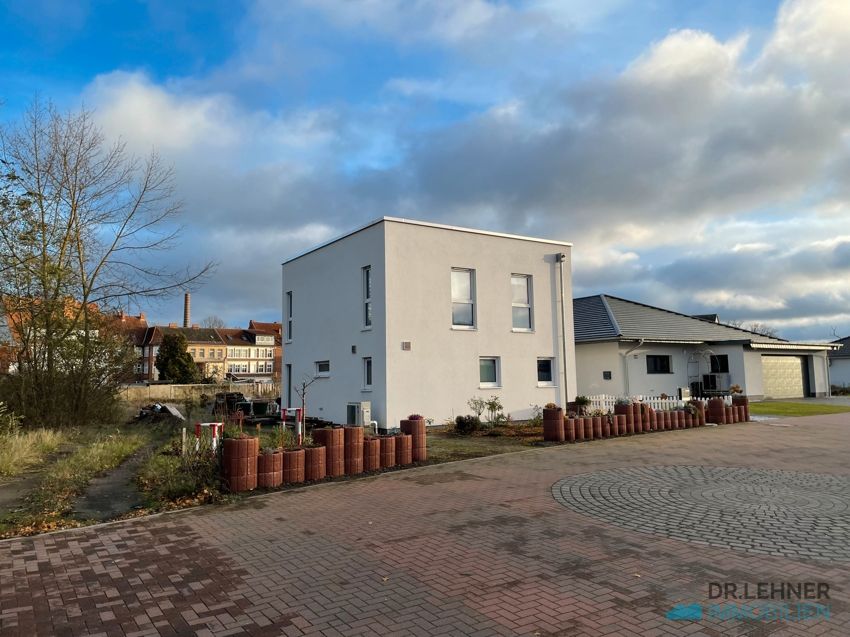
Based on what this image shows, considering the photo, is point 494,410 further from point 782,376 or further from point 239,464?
point 782,376

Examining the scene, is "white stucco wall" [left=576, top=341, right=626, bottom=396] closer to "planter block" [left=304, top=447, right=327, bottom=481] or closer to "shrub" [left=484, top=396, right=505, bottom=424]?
"shrub" [left=484, top=396, right=505, bottom=424]

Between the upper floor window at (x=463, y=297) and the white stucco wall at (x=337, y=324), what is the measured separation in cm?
276

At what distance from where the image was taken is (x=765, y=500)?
764 centimetres

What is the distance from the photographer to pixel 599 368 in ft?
85.6

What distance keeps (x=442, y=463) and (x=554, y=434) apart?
13.8 ft

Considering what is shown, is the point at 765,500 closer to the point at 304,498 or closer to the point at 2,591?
the point at 304,498

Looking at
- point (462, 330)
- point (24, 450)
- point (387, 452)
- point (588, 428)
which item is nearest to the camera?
point (387, 452)

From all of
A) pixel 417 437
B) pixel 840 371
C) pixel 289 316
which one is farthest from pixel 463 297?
pixel 840 371

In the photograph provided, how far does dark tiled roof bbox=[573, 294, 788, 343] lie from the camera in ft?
85.6

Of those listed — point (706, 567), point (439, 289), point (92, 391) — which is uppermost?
point (439, 289)

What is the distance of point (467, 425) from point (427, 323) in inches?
133

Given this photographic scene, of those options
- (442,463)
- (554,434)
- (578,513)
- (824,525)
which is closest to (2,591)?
(578,513)

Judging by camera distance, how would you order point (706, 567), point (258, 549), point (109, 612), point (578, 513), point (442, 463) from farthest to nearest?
point (442, 463) < point (578, 513) < point (258, 549) < point (706, 567) < point (109, 612)

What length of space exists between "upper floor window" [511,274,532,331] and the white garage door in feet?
59.6
